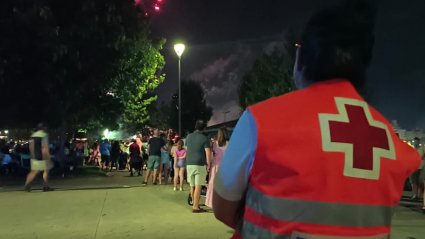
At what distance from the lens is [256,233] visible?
4.90 feet

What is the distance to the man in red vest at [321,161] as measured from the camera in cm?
144

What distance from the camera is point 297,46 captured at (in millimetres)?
1811

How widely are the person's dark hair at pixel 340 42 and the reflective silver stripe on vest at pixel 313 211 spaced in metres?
0.51

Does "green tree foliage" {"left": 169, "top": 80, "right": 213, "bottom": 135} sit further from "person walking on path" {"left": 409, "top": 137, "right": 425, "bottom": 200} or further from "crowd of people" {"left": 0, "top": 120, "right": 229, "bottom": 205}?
"person walking on path" {"left": 409, "top": 137, "right": 425, "bottom": 200}

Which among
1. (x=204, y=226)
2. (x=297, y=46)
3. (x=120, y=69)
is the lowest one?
(x=204, y=226)

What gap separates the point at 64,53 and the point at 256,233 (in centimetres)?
1621

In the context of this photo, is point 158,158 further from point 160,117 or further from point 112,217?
point 160,117

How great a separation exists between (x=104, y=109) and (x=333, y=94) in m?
20.8

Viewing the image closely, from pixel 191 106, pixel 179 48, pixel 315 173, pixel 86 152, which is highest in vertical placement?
pixel 191 106

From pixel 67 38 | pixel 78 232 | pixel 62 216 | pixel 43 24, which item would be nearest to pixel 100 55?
pixel 67 38

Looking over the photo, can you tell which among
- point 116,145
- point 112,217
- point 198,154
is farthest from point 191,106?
point 112,217

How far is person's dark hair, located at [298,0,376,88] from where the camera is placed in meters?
1.64

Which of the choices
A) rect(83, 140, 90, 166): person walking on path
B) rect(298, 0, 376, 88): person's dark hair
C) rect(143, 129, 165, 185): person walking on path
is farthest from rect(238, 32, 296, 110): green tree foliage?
rect(298, 0, 376, 88): person's dark hair

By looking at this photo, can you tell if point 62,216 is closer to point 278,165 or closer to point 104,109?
point 278,165
